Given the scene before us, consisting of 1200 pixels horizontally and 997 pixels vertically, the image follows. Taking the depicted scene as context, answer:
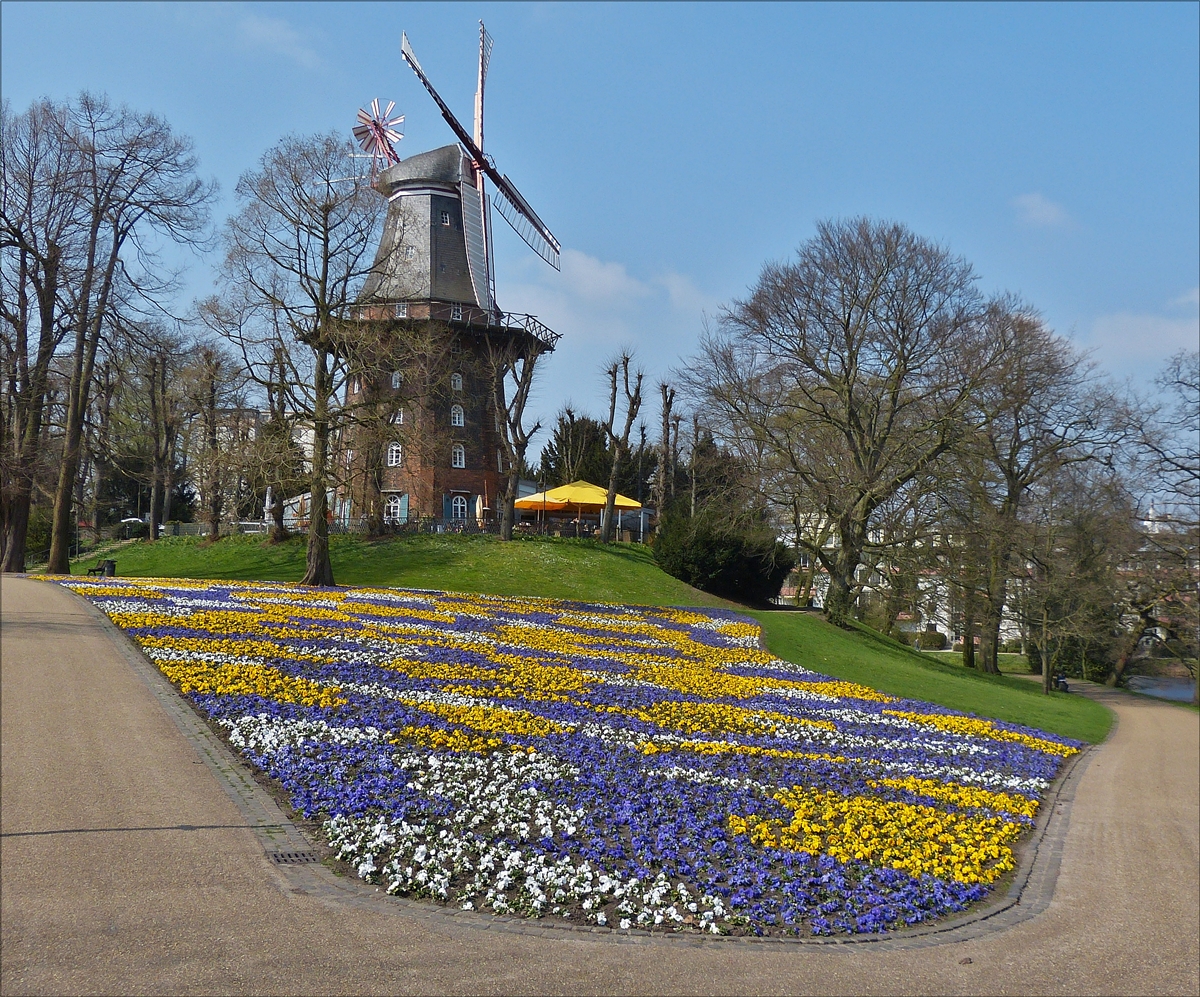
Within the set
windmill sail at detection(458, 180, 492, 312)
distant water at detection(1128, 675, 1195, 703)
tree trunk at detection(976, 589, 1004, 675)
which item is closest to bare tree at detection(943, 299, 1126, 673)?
tree trunk at detection(976, 589, 1004, 675)

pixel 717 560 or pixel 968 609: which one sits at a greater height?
pixel 717 560

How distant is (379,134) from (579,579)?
104 ft

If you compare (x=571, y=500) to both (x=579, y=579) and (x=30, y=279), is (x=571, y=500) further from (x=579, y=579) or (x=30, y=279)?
(x=30, y=279)

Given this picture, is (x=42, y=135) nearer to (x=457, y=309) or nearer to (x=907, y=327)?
(x=457, y=309)

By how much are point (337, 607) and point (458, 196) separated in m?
34.7

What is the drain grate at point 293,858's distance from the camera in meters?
8.17

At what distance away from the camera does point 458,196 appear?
5334 centimetres

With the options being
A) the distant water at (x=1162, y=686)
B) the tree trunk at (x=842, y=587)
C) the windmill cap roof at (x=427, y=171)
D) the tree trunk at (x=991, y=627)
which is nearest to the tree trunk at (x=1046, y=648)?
the tree trunk at (x=991, y=627)

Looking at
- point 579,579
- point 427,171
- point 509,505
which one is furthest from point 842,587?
point 427,171

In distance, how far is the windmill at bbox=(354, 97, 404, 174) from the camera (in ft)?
185

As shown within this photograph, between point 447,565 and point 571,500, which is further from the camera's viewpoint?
point 571,500

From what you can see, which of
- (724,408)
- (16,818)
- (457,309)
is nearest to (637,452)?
(457,309)

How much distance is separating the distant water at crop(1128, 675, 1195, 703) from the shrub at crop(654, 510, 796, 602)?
2117 centimetres

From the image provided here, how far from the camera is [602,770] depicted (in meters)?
11.9
